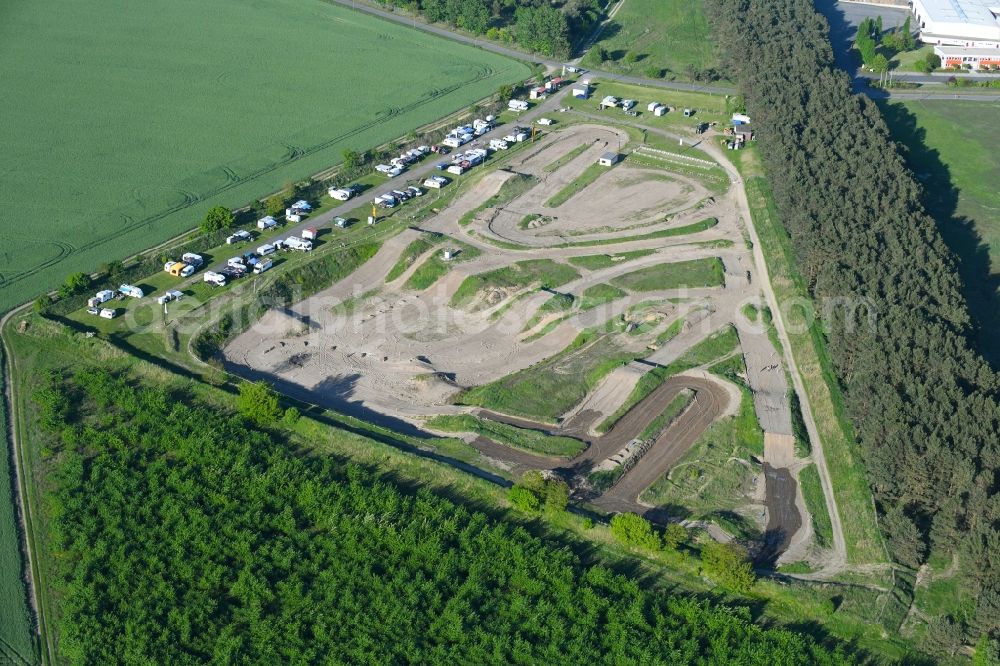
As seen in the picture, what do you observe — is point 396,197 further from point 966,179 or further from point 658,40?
point 658,40

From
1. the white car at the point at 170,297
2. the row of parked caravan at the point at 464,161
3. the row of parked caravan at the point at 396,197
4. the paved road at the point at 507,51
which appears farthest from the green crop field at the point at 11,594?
the paved road at the point at 507,51

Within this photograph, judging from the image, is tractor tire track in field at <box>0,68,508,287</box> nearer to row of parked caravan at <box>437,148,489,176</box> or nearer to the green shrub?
row of parked caravan at <box>437,148,489,176</box>

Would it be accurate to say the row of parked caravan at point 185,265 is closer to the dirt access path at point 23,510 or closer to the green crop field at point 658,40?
the dirt access path at point 23,510

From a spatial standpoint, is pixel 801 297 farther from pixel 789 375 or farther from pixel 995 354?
pixel 995 354

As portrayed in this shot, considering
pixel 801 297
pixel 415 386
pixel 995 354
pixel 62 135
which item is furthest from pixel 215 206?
pixel 995 354

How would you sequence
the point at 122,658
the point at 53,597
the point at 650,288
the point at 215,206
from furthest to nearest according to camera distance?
1. the point at 215,206
2. the point at 650,288
3. the point at 53,597
4. the point at 122,658

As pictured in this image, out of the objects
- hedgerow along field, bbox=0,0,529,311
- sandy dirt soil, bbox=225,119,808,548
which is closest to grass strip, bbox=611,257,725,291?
sandy dirt soil, bbox=225,119,808,548

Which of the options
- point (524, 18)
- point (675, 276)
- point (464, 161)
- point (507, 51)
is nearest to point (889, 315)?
point (675, 276)
